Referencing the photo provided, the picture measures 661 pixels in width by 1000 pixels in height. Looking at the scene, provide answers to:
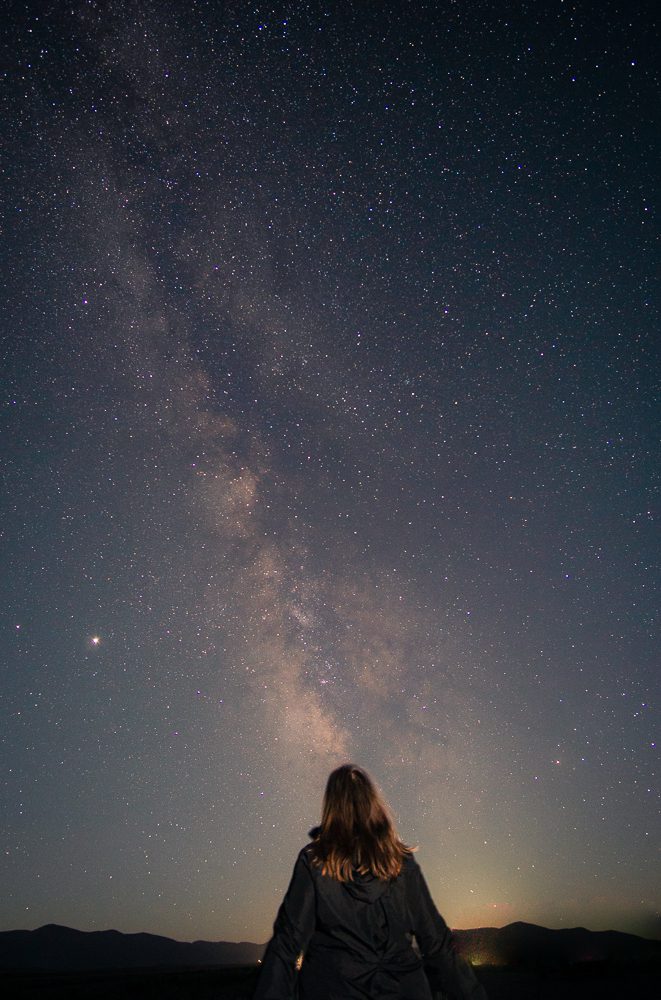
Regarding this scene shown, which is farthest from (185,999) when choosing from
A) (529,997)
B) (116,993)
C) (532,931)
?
(532,931)

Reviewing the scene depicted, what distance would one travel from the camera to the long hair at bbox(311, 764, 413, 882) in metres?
2.40

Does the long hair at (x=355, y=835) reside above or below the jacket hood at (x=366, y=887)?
above

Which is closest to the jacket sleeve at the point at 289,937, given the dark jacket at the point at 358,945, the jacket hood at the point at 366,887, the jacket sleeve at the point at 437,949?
the dark jacket at the point at 358,945

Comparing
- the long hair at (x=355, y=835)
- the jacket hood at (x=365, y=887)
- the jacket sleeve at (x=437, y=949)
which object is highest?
the long hair at (x=355, y=835)

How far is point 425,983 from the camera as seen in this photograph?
2.34m

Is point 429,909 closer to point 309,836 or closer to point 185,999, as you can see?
point 309,836

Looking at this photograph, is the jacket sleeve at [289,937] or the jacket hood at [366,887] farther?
the jacket hood at [366,887]

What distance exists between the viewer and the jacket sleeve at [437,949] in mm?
2414

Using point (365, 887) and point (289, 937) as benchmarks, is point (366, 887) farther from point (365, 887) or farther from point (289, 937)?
point (289, 937)

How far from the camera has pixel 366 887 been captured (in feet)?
7.79

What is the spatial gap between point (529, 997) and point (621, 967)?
13.1m

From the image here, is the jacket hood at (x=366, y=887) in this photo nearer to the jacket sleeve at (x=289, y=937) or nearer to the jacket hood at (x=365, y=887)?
the jacket hood at (x=365, y=887)

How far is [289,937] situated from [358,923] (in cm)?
27

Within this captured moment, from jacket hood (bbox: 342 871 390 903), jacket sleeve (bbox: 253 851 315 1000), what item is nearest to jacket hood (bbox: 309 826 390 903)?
jacket hood (bbox: 342 871 390 903)
